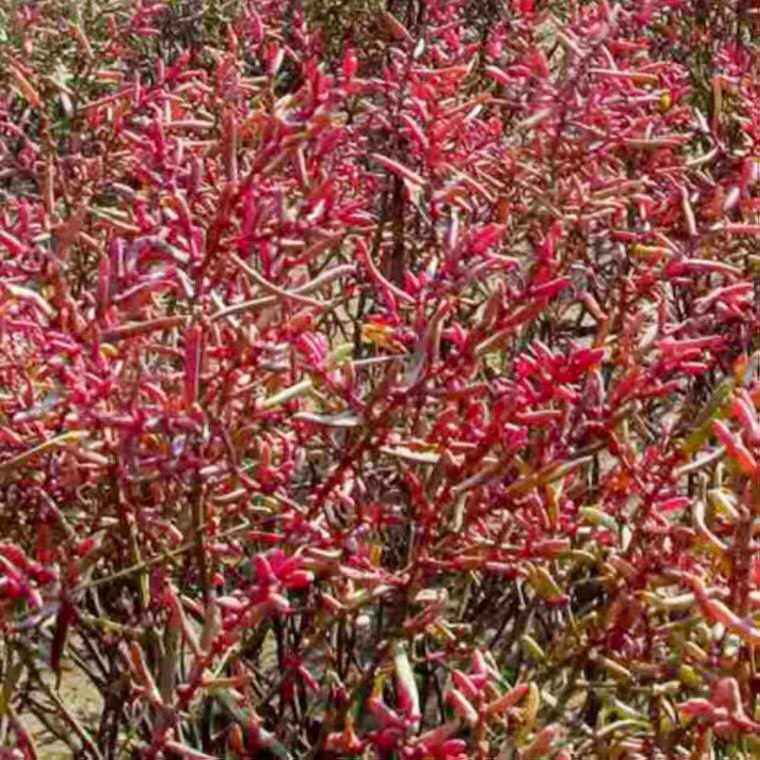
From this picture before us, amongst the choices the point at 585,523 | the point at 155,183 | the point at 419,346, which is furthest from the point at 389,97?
the point at 419,346

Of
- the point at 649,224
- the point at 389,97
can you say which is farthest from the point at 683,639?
the point at 389,97

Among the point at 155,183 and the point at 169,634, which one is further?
the point at 155,183

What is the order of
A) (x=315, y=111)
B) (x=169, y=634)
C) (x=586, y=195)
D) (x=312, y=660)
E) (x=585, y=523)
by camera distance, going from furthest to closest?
(x=312, y=660), (x=586, y=195), (x=585, y=523), (x=169, y=634), (x=315, y=111)

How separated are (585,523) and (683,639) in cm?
42

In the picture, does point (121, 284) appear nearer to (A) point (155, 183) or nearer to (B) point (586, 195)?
(A) point (155, 183)

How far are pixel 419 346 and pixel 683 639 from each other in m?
0.49

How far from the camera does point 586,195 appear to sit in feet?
10.8

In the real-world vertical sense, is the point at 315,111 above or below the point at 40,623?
above

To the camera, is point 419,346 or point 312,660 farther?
point 312,660

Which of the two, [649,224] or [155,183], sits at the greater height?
[155,183]

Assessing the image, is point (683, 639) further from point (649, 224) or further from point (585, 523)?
point (649, 224)

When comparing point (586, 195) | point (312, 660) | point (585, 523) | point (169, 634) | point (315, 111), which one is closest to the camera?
point (315, 111)

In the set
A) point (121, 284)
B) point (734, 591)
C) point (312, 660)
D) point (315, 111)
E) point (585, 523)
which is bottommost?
point (312, 660)

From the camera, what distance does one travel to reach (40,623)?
7.70 feet
